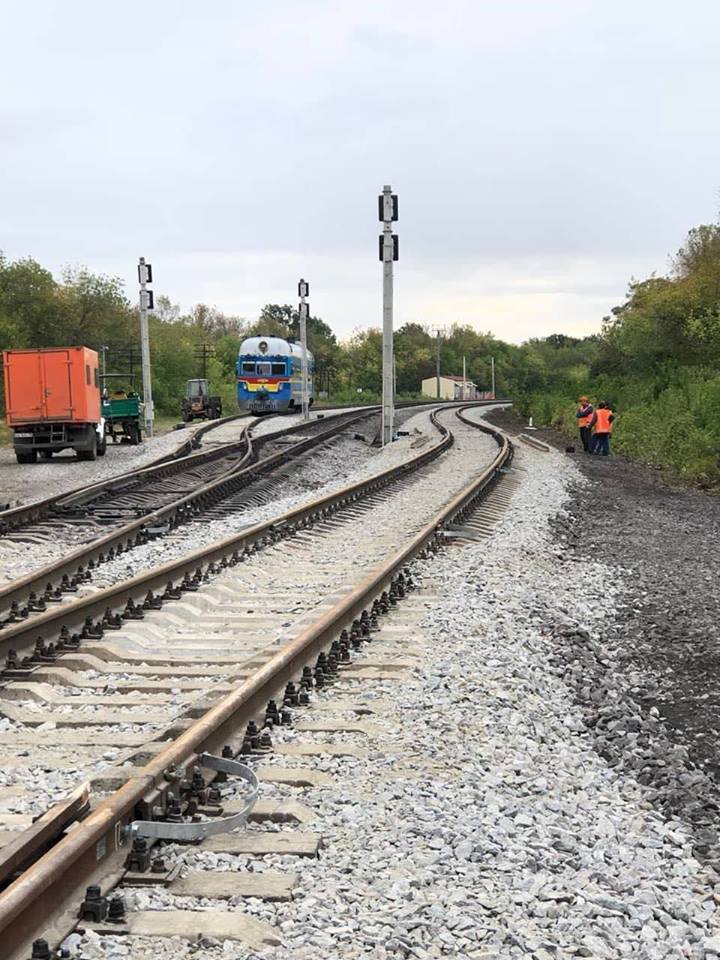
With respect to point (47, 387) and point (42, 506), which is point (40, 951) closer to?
point (42, 506)

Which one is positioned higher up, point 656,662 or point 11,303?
point 11,303

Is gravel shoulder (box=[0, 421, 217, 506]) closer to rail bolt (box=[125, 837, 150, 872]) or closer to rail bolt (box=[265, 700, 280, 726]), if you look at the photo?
rail bolt (box=[265, 700, 280, 726])

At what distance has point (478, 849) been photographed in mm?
3922

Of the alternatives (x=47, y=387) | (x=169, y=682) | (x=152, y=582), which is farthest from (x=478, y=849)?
(x=47, y=387)

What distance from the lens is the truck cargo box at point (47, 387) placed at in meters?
24.3

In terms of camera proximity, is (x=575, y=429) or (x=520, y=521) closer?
(x=520, y=521)

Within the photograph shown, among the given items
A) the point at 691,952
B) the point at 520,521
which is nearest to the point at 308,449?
the point at 520,521

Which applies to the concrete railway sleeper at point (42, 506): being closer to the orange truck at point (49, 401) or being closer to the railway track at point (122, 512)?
the railway track at point (122, 512)

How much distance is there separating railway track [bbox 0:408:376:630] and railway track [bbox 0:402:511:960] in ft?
3.30

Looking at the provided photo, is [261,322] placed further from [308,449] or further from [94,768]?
[94,768]

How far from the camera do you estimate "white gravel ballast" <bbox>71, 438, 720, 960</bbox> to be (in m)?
3.33

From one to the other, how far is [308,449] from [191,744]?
21.9 metres

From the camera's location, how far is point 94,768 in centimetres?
480

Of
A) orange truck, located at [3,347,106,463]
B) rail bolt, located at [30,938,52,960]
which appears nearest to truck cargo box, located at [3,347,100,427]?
orange truck, located at [3,347,106,463]
